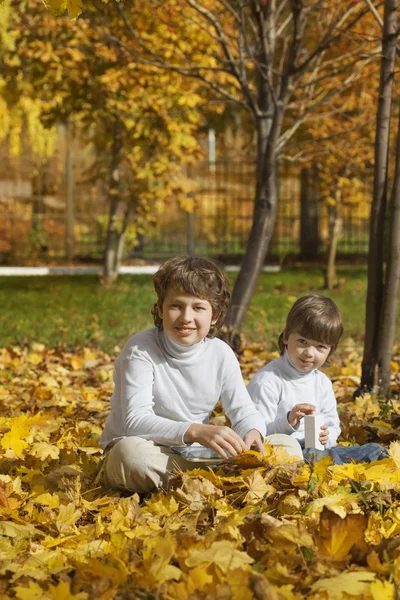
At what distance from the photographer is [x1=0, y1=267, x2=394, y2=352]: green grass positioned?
7.67m

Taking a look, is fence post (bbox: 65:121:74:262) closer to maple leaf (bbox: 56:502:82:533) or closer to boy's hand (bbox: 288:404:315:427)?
boy's hand (bbox: 288:404:315:427)

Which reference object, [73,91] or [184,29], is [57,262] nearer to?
[73,91]

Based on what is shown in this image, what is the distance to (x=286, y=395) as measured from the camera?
3.79 meters

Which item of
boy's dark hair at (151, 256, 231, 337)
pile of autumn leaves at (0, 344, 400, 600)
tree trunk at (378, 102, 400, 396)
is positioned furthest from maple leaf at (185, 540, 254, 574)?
tree trunk at (378, 102, 400, 396)

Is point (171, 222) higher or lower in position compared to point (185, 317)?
lower

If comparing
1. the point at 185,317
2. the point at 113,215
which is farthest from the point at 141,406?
the point at 113,215

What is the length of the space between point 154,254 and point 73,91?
362 inches

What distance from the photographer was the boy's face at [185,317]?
3.32 meters

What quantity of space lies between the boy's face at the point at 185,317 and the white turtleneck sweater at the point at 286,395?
0.51m

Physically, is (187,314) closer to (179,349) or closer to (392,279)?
(179,349)

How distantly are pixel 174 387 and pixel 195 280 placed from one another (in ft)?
1.28

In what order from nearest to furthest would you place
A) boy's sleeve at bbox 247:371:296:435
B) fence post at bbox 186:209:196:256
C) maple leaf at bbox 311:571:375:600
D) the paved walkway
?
maple leaf at bbox 311:571:375:600
boy's sleeve at bbox 247:371:296:435
the paved walkway
fence post at bbox 186:209:196:256

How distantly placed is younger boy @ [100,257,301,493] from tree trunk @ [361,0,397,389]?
66.7 inches

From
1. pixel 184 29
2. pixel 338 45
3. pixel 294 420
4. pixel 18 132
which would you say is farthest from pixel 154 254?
pixel 294 420
